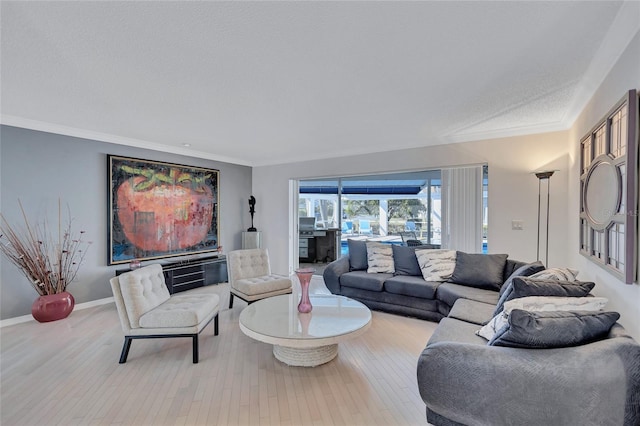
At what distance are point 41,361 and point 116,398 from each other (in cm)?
116

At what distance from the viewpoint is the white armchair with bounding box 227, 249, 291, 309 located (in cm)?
383

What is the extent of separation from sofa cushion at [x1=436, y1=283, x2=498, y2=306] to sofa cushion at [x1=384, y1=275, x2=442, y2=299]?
9cm

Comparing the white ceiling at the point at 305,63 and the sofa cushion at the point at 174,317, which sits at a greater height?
the white ceiling at the point at 305,63

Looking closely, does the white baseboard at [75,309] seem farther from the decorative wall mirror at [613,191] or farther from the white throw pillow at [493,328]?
the decorative wall mirror at [613,191]

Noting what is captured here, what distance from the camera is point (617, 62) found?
79.6 inches

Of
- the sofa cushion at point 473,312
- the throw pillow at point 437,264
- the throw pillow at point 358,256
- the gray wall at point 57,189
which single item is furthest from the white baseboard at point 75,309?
the sofa cushion at point 473,312

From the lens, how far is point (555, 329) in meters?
1.45

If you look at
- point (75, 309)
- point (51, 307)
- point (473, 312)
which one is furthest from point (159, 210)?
point (473, 312)

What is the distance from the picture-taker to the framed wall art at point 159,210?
4566 mm

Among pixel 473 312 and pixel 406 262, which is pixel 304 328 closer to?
A: pixel 473 312

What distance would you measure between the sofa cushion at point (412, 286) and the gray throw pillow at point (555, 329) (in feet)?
7.09

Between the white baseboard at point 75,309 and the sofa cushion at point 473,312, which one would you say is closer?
the sofa cushion at point 473,312

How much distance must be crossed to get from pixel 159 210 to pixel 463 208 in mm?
5150

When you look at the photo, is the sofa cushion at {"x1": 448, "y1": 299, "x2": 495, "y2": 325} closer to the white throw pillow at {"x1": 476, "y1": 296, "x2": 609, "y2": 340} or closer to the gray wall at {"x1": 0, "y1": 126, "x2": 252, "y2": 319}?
the white throw pillow at {"x1": 476, "y1": 296, "x2": 609, "y2": 340}
